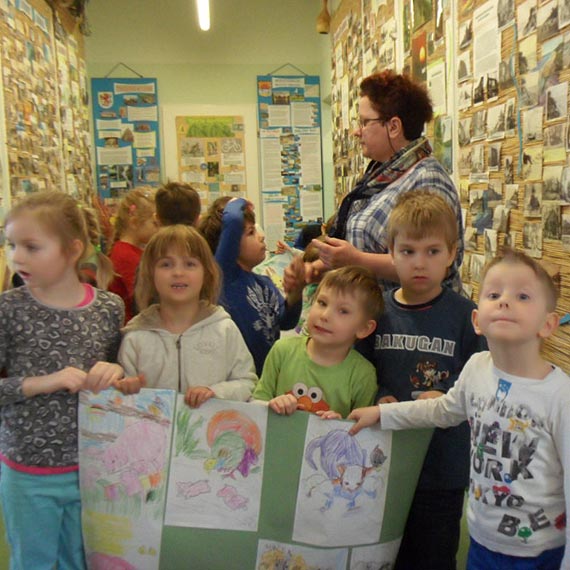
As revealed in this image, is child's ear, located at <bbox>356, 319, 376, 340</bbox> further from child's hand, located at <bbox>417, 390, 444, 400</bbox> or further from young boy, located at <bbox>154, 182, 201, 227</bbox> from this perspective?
young boy, located at <bbox>154, 182, 201, 227</bbox>

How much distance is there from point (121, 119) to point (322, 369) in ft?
17.7

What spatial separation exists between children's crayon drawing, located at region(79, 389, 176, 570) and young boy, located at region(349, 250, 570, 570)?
766 millimetres

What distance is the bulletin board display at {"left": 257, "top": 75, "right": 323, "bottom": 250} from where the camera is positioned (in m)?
6.51

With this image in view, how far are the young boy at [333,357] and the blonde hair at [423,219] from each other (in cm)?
17

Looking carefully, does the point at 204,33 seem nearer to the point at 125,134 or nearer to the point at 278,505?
the point at 125,134

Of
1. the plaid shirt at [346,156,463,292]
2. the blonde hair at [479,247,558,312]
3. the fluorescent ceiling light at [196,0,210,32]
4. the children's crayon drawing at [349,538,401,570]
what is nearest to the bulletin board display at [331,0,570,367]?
the blonde hair at [479,247,558,312]

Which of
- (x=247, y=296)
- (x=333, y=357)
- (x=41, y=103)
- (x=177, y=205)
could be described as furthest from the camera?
(x=41, y=103)

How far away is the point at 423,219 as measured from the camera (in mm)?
1609

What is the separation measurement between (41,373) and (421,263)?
1.00 meters

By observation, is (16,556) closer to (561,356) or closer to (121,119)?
(561,356)

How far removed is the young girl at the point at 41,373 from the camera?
1543mm

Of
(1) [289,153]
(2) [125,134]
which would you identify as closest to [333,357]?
(1) [289,153]

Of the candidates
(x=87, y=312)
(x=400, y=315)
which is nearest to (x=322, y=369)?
(x=400, y=315)

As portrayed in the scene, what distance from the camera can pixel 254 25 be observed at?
6.41 m
